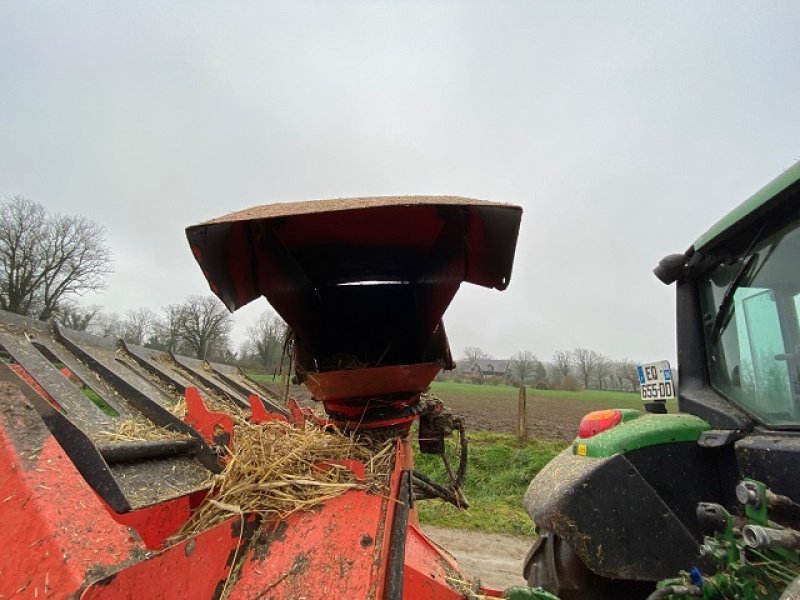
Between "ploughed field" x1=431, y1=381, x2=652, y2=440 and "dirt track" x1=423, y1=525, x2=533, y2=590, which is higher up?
"ploughed field" x1=431, y1=381, x2=652, y2=440

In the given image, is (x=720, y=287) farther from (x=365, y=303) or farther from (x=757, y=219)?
(x=365, y=303)

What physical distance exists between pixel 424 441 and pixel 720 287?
1.64m

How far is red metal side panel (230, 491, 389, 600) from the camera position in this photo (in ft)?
4.54

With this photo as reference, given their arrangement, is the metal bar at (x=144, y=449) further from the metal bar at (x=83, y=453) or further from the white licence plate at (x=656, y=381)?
the white licence plate at (x=656, y=381)

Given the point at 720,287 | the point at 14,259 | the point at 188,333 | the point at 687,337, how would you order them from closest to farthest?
the point at 720,287
the point at 687,337
the point at 14,259
the point at 188,333

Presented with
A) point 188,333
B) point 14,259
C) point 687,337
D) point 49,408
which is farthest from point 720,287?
point 188,333

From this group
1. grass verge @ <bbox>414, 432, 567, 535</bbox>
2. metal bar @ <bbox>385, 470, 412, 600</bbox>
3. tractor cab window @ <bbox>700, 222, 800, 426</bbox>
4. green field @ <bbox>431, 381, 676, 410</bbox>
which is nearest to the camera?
metal bar @ <bbox>385, 470, 412, 600</bbox>

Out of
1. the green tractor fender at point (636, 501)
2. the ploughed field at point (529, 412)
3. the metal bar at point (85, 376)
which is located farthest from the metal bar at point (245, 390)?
the ploughed field at point (529, 412)

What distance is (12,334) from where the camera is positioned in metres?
2.40

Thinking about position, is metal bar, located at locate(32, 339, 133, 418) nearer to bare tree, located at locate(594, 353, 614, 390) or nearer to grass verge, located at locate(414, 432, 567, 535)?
grass verge, located at locate(414, 432, 567, 535)

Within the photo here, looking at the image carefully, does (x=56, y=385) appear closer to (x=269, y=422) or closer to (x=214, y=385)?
(x=269, y=422)

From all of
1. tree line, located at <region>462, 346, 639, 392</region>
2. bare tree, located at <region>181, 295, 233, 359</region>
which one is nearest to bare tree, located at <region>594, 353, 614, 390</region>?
tree line, located at <region>462, 346, 639, 392</region>

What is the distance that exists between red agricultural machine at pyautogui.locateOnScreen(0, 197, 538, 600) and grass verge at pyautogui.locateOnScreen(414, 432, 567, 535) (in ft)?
14.0

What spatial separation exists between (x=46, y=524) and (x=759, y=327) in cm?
235
